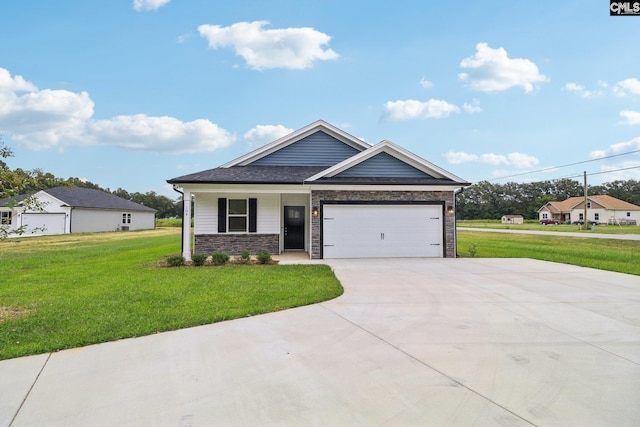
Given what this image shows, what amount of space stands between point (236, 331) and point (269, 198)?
937 centimetres

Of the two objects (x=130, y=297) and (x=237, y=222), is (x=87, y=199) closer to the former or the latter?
(x=237, y=222)

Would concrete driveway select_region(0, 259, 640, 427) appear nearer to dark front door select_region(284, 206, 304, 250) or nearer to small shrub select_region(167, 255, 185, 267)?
small shrub select_region(167, 255, 185, 267)

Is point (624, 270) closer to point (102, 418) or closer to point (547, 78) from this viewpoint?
point (547, 78)

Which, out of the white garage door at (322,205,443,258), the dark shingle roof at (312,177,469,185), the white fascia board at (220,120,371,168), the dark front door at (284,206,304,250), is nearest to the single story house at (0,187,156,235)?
the white fascia board at (220,120,371,168)

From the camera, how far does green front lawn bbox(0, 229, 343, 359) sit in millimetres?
4422

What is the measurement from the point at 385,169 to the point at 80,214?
2946cm

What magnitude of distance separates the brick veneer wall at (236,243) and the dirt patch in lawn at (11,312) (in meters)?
7.39

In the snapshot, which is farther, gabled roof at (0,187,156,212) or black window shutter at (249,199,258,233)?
gabled roof at (0,187,156,212)

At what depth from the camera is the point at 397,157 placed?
43.6ft

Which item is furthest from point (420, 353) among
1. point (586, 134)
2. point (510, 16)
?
point (586, 134)

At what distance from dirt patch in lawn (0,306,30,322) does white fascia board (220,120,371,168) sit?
403 inches

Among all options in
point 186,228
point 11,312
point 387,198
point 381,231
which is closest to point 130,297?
point 11,312

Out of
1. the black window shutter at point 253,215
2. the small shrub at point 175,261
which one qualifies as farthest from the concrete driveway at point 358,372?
the black window shutter at point 253,215

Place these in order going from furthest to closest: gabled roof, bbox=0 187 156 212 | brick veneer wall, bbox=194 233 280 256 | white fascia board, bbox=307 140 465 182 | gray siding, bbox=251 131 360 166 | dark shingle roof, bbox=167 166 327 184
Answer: gabled roof, bbox=0 187 156 212
gray siding, bbox=251 131 360 166
brick veneer wall, bbox=194 233 280 256
white fascia board, bbox=307 140 465 182
dark shingle roof, bbox=167 166 327 184
